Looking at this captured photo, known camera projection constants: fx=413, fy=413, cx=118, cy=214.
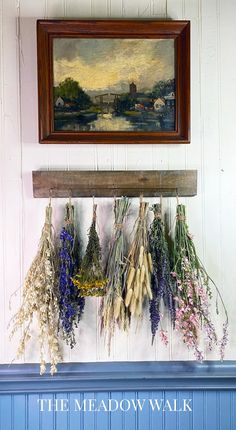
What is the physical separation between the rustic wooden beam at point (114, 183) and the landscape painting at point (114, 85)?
0.17 metres

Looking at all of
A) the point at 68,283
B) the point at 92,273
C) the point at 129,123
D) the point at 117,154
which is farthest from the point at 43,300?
the point at 129,123

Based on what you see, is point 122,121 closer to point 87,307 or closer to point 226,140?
point 226,140

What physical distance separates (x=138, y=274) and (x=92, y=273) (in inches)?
6.8

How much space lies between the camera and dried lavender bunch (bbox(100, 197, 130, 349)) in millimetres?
1548

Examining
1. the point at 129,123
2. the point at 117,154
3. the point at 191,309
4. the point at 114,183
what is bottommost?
the point at 191,309

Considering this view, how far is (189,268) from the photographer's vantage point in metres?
1.56

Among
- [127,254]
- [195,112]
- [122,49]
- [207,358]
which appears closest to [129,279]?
[127,254]

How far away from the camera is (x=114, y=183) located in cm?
163

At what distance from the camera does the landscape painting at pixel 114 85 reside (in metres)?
1.61

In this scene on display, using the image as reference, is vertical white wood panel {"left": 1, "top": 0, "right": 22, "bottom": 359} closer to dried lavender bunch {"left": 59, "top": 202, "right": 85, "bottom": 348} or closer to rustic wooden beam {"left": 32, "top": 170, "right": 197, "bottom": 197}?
rustic wooden beam {"left": 32, "top": 170, "right": 197, "bottom": 197}

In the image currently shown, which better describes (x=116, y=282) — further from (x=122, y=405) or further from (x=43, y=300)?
(x=122, y=405)

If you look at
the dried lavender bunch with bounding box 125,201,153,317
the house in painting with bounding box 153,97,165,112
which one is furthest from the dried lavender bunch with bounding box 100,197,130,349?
the house in painting with bounding box 153,97,165,112

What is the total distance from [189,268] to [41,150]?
740 millimetres

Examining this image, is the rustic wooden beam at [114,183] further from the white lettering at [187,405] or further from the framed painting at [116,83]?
the white lettering at [187,405]
